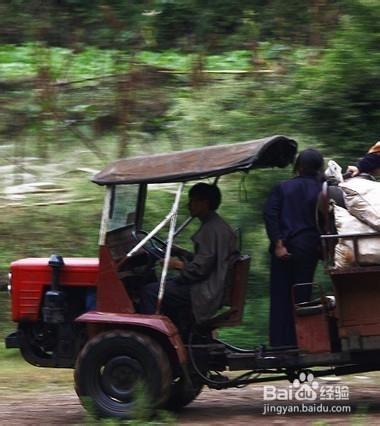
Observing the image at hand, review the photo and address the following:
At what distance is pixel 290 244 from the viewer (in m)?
7.14

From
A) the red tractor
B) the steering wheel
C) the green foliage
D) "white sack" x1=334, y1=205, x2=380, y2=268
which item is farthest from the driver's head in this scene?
the green foliage

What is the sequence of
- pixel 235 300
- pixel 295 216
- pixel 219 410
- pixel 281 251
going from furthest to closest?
pixel 219 410
pixel 235 300
pixel 295 216
pixel 281 251

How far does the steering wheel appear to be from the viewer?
7.37m

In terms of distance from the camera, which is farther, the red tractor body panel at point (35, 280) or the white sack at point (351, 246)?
the red tractor body panel at point (35, 280)

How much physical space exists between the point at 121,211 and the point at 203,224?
662 millimetres

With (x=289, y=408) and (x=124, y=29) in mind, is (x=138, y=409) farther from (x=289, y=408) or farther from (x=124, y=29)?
(x=124, y=29)

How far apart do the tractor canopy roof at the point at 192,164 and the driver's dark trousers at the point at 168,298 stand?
0.77 meters

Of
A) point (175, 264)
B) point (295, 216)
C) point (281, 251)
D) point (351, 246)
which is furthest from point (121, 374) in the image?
point (351, 246)

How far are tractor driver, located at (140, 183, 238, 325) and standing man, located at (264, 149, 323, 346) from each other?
0.32 metres

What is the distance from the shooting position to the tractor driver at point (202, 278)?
7066mm

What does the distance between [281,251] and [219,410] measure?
142 cm
